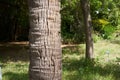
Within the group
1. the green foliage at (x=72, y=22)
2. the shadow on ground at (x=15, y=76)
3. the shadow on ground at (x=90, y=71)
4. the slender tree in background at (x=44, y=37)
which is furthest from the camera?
the green foliage at (x=72, y=22)

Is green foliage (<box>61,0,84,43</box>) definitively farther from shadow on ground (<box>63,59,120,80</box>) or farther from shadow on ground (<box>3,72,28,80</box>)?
shadow on ground (<box>3,72,28,80</box>)

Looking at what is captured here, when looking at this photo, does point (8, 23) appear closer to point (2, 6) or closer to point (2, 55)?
point (2, 6)

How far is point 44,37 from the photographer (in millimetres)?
3146

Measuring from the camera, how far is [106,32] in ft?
53.3

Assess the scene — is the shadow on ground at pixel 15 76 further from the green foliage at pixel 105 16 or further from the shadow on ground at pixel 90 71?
the green foliage at pixel 105 16

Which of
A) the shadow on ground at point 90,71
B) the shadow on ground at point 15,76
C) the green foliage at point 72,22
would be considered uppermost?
the green foliage at point 72,22

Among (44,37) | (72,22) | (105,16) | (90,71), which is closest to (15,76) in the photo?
(90,71)

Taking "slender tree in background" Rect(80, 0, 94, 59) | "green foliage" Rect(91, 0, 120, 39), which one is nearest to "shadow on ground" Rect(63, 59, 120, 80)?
"slender tree in background" Rect(80, 0, 94, 59)

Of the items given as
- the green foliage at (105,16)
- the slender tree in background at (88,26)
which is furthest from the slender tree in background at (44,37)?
the green foliage at (105,16)

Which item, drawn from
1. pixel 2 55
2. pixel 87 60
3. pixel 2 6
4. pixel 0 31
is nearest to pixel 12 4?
pixel 2 6

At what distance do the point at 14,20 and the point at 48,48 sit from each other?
14.1 m

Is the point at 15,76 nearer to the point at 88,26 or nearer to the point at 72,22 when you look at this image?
the point at 88,26

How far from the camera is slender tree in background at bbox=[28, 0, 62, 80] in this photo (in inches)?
123

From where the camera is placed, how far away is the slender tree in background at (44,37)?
10.3ft
